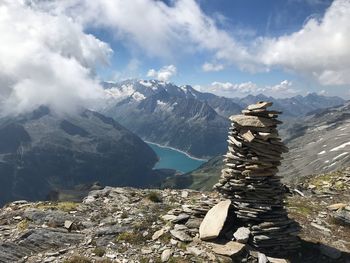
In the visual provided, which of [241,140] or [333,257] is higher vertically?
[241,140]

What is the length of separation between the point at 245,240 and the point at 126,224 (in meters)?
8.45

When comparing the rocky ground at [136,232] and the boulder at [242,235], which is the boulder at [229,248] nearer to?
the rocky ground at [136,232]

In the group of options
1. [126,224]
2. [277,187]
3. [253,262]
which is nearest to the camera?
[253,262]

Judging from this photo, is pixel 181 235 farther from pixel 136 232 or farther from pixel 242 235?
pixel 242 235

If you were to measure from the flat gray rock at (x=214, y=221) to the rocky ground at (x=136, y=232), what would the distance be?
1.71 ft

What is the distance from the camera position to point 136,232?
25969mm

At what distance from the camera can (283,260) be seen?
22953 mm

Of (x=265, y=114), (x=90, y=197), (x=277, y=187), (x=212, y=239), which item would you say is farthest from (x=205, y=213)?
Result: (x=90, y=197)

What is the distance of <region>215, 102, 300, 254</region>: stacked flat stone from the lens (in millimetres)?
24391

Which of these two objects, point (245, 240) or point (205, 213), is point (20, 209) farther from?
point (245, 240)

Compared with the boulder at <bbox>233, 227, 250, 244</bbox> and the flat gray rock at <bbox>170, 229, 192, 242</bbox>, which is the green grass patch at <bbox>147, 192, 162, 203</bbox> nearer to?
the flat gray rock at <bbox>170, 229, 192, 242</bbox>

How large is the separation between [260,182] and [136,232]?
8631 mm

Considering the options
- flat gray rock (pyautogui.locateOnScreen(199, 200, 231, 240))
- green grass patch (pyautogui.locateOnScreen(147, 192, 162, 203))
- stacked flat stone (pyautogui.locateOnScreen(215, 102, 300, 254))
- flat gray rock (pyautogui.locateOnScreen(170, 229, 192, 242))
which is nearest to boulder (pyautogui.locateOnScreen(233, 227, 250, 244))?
stacked flat stone (pyautogui.locateOnScreen(215, 102, 300, 254))

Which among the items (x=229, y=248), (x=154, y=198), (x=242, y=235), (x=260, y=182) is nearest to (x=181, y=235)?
(x=229, y=248)
